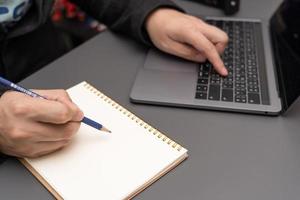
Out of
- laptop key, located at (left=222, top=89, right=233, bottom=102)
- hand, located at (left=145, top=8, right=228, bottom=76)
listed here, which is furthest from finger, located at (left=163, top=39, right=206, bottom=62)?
laptop key, located at (left=222, top=89, right=233, bottom=102)

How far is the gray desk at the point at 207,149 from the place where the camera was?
535 mm

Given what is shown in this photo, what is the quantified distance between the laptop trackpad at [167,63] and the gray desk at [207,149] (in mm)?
27

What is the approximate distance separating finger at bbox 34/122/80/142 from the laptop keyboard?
243 mm

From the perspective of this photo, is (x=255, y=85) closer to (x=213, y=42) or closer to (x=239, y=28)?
(x=213, y=42)

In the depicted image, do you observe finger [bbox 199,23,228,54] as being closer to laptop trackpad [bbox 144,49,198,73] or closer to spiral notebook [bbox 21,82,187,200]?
laptop trackpad [bbox 144,49,198,73]

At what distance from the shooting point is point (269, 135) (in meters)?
0.62

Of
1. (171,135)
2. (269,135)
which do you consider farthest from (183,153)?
(269,135)

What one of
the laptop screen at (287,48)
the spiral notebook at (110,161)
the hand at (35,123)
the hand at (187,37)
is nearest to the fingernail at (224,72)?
the hand at (187,37)

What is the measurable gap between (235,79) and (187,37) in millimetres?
129

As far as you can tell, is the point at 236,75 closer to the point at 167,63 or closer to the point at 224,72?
the point at 224,72

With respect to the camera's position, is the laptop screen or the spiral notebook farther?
the laptop screen

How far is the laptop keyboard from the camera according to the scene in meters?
0.68

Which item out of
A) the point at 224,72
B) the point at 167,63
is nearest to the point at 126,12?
the point at 167,63

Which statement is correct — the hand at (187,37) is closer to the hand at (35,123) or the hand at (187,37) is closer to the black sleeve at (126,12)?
the black sleeve at (126,12)
